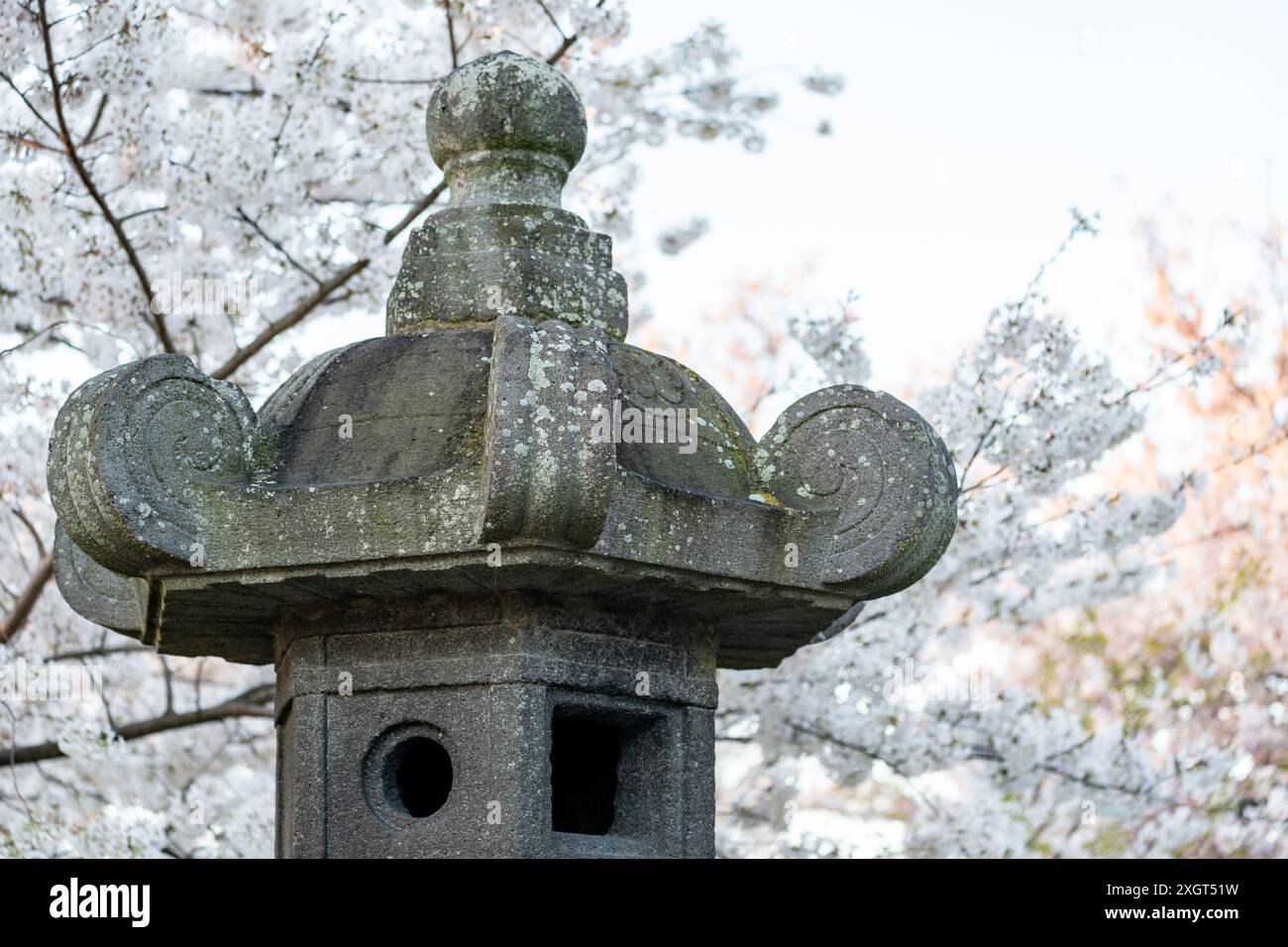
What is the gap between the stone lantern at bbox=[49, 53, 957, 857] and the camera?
345 cm

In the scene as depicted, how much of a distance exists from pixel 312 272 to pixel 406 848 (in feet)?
13.0

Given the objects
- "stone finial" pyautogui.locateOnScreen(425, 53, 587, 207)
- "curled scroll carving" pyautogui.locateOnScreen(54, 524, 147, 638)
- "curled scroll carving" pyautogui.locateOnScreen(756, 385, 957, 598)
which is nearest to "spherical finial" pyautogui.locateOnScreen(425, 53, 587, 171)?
"stone finial" pyautogui.locateOnScreen(425, 53, 587, 207)

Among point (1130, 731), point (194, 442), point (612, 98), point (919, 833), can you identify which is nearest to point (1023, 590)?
point (919, 833)

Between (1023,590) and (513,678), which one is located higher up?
(1023,590)

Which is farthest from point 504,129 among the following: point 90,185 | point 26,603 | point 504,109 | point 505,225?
point 26,603

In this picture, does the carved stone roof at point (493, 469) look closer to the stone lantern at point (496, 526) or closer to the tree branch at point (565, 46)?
the stone lantern at point (496, 526)

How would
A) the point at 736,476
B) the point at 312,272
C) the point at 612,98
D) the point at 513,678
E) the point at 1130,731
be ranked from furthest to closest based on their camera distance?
1. the point at 1130,731
2. the point at 612,98
3. the point at 312,272
4. the point at 736,476
5. the point at 513,678

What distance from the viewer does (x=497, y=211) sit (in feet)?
13.2

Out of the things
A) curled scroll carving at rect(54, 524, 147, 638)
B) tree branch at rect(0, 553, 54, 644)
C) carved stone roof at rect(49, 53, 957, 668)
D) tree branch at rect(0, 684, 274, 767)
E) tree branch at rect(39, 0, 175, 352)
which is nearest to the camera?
carved stone roof at rect(49, 53, 957, 668)

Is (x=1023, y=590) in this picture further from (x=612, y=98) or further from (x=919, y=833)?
(x=612, y=98)

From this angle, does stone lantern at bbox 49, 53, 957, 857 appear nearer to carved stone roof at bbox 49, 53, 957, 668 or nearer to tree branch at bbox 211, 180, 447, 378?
carved stone roof at bbox 49, 53, 957, 668

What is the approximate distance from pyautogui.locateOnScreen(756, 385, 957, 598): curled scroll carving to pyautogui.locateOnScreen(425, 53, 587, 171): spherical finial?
0.88 metres

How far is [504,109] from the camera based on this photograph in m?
4.07

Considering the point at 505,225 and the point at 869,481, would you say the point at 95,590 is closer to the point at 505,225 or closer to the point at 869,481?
the point at 505,225
